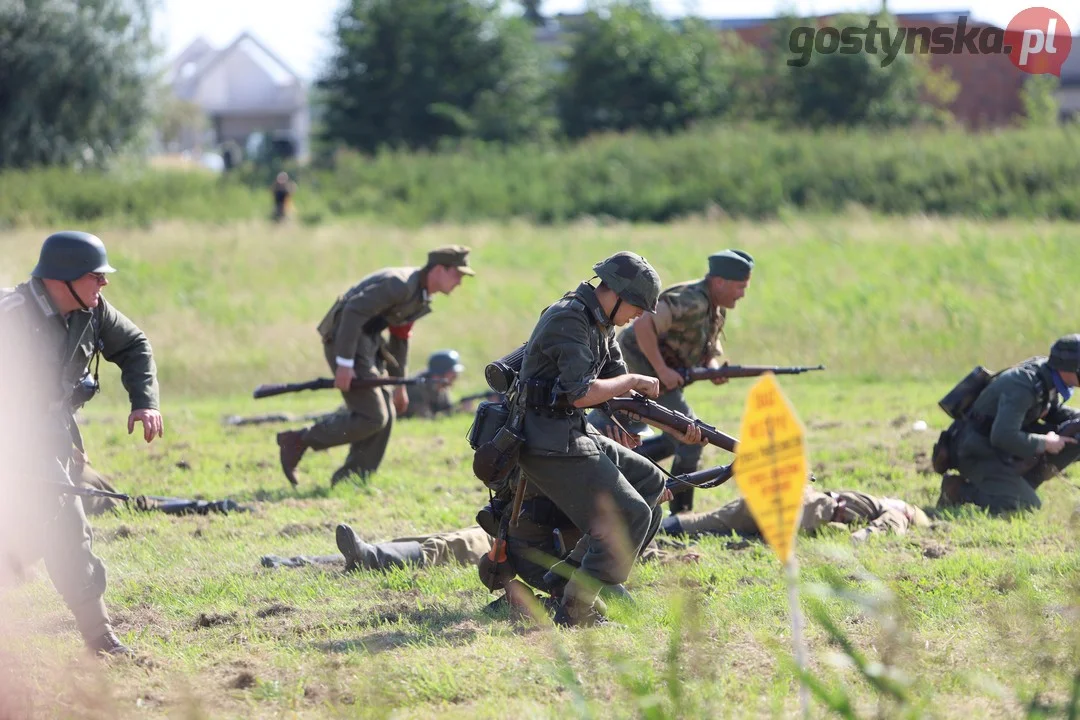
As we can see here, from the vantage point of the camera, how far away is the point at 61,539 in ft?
21.0

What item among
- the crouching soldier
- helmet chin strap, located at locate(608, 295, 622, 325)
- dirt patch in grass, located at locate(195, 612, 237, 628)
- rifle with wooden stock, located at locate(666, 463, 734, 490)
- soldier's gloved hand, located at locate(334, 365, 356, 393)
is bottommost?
dirt patch in grass, located at locate(195, 612, 237, 628)

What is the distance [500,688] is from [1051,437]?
4980 millimetres

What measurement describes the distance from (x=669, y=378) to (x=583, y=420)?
9.26 feet

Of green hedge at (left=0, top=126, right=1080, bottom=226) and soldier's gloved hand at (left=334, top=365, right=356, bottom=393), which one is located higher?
green hedge at (left=0, top=126, right=1080, bottom=226)

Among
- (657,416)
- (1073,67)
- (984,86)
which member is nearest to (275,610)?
(657,416)

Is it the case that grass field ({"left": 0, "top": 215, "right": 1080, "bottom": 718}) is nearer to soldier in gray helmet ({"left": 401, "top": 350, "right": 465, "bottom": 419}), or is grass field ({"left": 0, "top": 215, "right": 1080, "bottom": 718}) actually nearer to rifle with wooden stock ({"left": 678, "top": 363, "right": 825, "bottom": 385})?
soldier in gray helmet ({"left": 401, "top": 350, "right": 465, "bottom": 419})

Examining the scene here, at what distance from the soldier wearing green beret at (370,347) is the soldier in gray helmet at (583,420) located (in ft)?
12.2

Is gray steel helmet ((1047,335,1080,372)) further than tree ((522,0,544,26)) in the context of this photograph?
No

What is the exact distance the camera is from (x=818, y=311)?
19391mm

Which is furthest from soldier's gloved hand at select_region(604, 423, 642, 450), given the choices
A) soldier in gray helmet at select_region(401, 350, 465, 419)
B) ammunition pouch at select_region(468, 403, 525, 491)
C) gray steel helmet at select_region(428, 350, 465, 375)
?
soldier in gray helmet at select_region(401, 350, 465, 419)

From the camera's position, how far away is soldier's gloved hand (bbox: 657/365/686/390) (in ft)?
31.3

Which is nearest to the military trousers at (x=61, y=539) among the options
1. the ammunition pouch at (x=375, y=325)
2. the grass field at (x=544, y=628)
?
the grass field at (x=544, y=628)

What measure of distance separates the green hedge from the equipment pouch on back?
61.4 ft

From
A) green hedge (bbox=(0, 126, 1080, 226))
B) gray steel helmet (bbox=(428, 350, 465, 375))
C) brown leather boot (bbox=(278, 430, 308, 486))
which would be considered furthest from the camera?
green hedge (bbox=(0, 126, 1080, 226))
